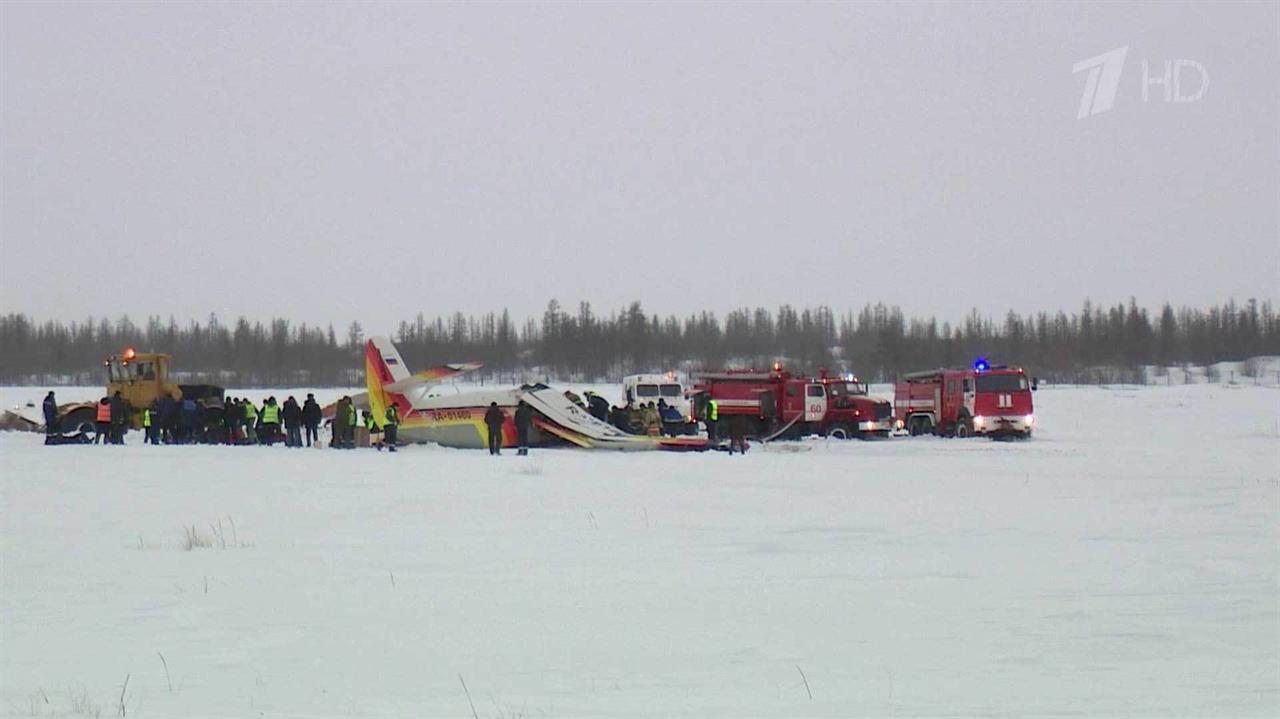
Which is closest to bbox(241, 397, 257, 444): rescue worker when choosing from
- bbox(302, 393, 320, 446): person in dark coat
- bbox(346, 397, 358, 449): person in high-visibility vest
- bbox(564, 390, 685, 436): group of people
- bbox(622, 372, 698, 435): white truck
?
bbox(302, 393, 320, 446): person in dark coat

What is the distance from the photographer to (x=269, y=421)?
29.3m

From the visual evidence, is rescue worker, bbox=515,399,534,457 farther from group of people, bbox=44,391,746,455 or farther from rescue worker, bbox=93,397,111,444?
rescue worker, bbox=93,397,111,444

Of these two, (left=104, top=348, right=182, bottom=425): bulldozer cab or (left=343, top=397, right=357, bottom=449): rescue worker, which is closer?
(left=343, top=397, right=357, bottom=449): rescue worker

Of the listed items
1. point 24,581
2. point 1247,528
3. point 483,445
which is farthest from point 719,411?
point 24,581

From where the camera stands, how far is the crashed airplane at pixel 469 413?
87.5 feet

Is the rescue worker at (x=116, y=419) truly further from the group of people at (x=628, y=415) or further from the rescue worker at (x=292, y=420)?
the group of people at (x=628, y=415)

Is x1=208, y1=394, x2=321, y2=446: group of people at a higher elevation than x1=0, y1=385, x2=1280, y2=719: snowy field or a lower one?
higher

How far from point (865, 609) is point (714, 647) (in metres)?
1.54

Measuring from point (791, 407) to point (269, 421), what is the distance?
12894 mm

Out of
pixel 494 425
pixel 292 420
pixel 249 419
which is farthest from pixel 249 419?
pixel 494 425

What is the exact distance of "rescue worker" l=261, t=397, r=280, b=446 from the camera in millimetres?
29266

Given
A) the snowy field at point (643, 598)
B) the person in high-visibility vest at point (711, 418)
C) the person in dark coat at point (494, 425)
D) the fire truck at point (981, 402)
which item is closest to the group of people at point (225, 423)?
the person in dark coat at point (494, 425)

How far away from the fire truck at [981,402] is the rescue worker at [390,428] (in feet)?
46.2

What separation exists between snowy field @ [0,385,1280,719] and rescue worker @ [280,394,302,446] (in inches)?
409
